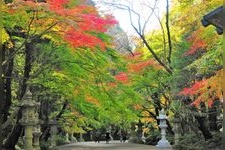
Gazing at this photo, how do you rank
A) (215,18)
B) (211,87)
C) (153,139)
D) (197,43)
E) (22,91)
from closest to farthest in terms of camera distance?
1. (215,18)
2. (211,87)
3. (22,91)
4. (197,43)
5. (153,139)

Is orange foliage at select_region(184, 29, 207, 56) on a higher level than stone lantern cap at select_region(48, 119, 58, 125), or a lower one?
higher

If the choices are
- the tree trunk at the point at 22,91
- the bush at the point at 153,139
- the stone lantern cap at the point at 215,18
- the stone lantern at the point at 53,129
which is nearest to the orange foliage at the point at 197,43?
the tree trunk at the point at 22,91

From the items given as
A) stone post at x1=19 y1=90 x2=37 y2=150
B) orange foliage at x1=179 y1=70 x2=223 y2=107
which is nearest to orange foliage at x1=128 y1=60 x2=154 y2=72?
orange foliage at x1=179 y1=70 x2=223 y2=107

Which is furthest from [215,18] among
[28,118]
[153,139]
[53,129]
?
[153,139]

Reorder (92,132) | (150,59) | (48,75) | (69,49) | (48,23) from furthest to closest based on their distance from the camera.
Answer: (92,132) → (150,59) → (48,75) → (69,49) → (48,23)

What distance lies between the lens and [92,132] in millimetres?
58062

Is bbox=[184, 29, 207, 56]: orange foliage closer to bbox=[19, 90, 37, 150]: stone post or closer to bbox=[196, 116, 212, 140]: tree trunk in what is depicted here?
bbox=[196, 116, 212, 140]: tree trunk

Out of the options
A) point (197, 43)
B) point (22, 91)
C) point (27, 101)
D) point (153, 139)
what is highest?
point (197, 43)

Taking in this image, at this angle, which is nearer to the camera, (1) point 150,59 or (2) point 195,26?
(2) point 195,26

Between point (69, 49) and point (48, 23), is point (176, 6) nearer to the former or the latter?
point (69, 49)

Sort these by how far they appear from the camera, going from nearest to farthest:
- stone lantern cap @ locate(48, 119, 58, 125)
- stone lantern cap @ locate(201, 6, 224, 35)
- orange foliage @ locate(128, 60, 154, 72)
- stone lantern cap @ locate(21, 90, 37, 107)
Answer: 1. stone lantern cap @ locate(201, 6, 224, 35)
2. stone lantern cap @ locate(21, 90, 37, 107)
3. stone lantern cap @ locate(48, 119, 58, 125)
4. orange foliage @ locate(128, 60, 154, 72)

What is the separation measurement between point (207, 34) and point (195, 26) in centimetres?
353

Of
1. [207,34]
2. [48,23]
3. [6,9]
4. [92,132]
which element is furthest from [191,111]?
[92,132]

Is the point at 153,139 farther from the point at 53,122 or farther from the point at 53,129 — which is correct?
the point at 53,122
